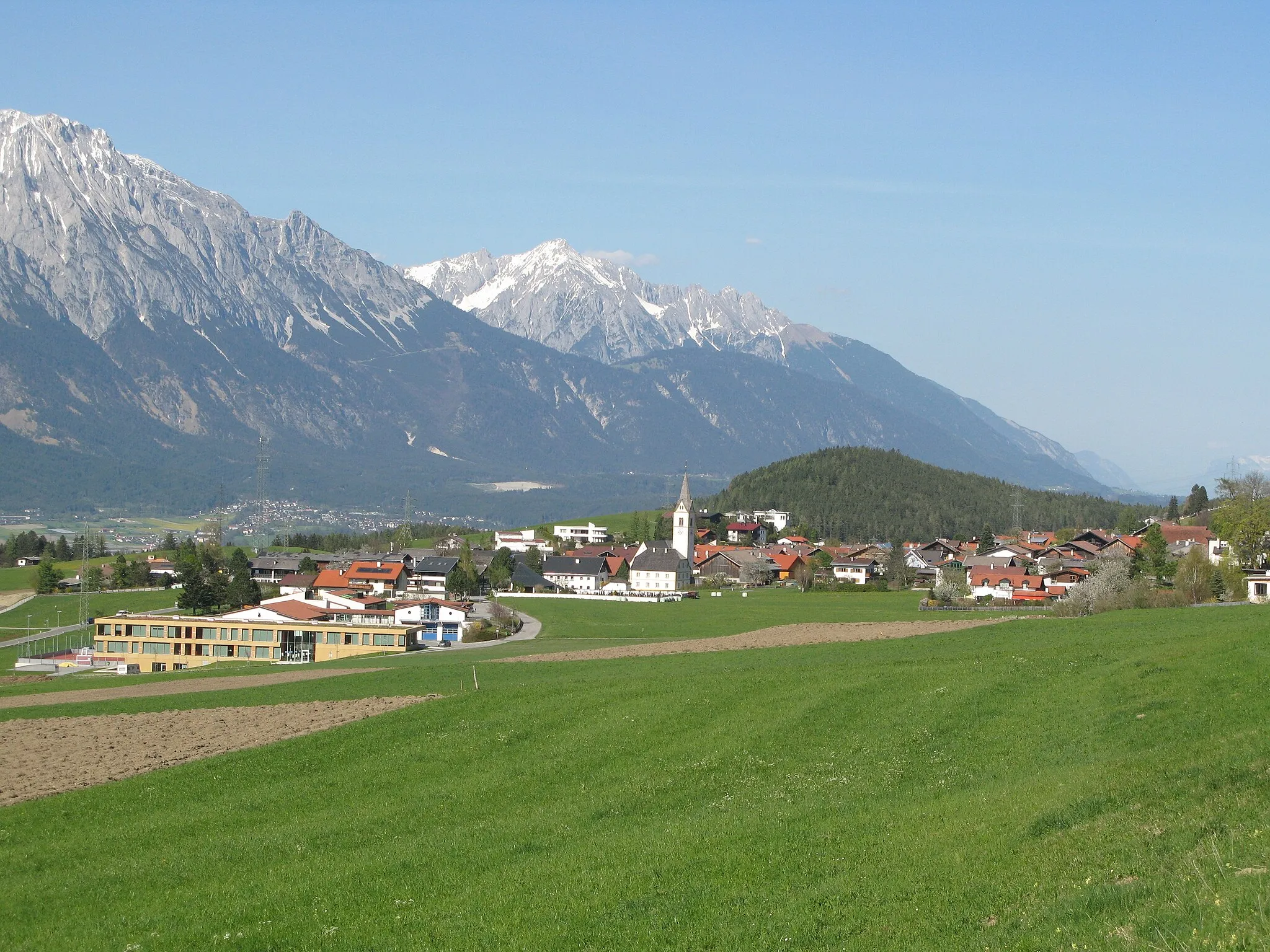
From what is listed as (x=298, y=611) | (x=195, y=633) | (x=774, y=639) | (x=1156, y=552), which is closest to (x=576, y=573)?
(x=298, y=611)

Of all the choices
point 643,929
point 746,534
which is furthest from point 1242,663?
point 746,534

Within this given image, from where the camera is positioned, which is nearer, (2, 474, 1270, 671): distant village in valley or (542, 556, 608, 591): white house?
(2, 474, 1270, 671): distant village in valley

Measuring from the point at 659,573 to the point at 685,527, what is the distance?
14503mm

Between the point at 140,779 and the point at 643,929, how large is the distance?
16.8 m

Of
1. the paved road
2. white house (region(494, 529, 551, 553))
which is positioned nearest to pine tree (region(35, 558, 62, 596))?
white house (region(494, 529, 551, 553))

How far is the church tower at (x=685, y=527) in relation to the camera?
140m

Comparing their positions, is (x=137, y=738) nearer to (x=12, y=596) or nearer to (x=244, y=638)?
(x=244, y=638)

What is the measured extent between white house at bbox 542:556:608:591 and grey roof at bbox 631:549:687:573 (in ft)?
16.0

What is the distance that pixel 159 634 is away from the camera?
264 ft

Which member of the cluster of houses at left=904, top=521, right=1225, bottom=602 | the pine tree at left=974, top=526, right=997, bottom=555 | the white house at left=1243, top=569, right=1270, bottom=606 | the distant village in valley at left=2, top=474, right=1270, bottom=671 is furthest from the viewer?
the pine tree at left=974, top=526, right=997, bottom=555

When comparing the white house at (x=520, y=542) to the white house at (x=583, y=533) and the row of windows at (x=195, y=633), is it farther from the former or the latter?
the row of windows at (x=195, y=633)

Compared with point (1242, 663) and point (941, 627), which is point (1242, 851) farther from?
point (941, 627)

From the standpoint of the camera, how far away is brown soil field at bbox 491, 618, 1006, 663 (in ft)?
180

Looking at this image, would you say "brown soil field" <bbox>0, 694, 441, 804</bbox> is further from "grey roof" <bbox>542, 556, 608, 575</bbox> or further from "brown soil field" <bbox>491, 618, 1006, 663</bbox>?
"grey roof" <bbox>542, 556, 608, 575</bbox>
